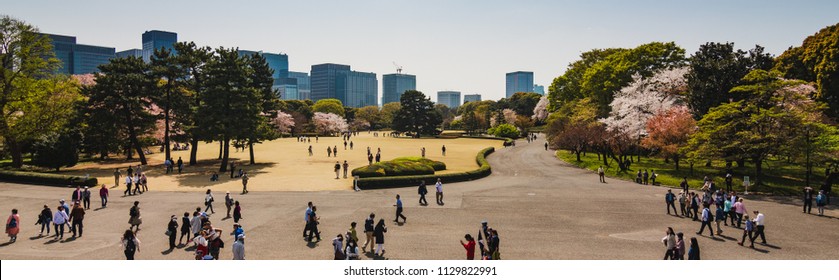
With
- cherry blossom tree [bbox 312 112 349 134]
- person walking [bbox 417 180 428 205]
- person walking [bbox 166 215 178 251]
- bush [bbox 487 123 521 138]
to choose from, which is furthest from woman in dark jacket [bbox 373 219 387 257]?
cherry blossom tree [bbox 312 112 349 134]

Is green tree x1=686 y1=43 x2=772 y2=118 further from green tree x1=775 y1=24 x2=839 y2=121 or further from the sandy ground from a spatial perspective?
the sandy ground

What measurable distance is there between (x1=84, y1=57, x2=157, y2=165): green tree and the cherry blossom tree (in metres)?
64.4

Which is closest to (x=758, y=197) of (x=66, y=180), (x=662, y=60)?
(x=662, y=60)

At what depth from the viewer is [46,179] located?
29.8 meters

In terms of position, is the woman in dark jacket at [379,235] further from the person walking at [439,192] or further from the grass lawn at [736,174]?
the grass lawn at [736,174]

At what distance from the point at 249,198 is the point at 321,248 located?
11.6 metres

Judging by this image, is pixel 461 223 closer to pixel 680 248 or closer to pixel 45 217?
pixel 680 248

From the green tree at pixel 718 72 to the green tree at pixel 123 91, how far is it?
47.7 metres

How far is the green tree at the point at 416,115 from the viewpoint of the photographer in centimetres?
10175

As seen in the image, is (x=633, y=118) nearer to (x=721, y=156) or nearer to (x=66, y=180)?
(x=721, y=156)

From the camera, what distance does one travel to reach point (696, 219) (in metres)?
20.1

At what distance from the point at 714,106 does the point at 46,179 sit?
4921cm

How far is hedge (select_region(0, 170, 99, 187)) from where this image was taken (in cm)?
2914

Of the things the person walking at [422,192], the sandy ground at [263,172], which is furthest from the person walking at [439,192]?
the sandy ground at [263,172]
